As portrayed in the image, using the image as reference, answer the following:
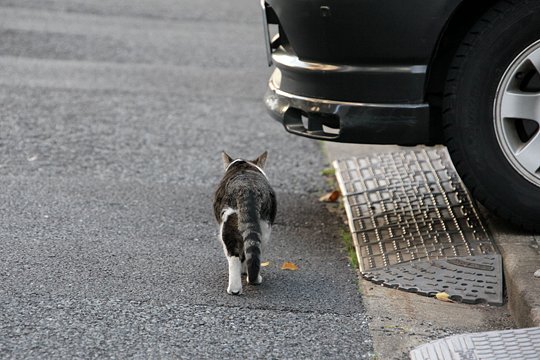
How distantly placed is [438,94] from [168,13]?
29.2ft

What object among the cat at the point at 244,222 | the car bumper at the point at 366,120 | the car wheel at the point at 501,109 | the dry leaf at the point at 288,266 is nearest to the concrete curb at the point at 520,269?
the car wheel at the point at 501,109

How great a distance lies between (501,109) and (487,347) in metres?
1.57

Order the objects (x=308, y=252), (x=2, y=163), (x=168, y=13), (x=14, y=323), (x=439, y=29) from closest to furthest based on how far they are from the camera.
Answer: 1. (x=14, y=323)
2. (x=439, y=29)
3. (x=308, y=252)
4. (x=2, y=163)
5. (x=168, y=13)

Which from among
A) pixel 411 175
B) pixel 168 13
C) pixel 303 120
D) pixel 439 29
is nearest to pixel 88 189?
pixel 303 120

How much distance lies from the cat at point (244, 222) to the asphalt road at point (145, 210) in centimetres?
13

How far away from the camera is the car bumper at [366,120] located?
17.3 feet

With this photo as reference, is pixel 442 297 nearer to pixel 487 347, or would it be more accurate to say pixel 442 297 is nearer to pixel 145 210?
pixel 487 347

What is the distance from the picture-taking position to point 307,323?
14.5ft

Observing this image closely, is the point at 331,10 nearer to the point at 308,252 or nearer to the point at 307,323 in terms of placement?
the point at 308,252

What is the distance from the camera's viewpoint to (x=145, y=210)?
6.11 meters

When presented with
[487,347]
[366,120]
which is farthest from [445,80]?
[487,347]

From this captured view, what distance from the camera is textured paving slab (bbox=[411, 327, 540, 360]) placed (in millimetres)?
3896

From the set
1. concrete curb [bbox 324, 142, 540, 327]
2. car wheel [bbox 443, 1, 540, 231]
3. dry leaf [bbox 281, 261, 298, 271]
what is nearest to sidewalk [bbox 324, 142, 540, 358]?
concrete curb [bbox 324, 142, 540, 327]

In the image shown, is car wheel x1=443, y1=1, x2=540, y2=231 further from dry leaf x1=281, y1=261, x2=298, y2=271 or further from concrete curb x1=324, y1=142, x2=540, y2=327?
dry leaf x1=281, y1=261, x2=298, y2=271
